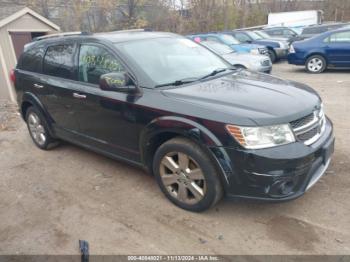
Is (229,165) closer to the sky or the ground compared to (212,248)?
closer to the sky

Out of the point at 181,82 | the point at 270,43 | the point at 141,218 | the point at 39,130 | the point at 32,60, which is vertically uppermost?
the point at 32,60

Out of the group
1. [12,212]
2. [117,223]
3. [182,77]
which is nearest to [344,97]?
[182,77]

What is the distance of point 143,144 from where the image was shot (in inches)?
143

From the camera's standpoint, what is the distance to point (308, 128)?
3148 mm

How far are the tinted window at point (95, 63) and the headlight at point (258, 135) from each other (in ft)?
5.11

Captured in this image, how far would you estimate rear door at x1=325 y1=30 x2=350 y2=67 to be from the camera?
10.7m

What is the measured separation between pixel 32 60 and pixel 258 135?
12.7 feet

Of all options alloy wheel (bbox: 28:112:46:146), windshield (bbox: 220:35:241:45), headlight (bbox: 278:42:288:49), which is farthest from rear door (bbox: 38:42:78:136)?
headlight (bbox: 278:42:288:49)

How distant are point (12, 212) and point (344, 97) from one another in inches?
285

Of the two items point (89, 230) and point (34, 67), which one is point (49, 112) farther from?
point (89, 230)

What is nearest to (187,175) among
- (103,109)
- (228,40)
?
(103,109)

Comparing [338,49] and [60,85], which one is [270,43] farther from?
[60,85]

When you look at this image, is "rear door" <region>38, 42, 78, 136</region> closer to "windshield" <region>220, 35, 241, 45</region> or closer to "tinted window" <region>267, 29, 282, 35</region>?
"windshield" <region>220, 35, 241, 45</region>

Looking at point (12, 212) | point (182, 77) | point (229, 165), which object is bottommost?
point (12, 212)
